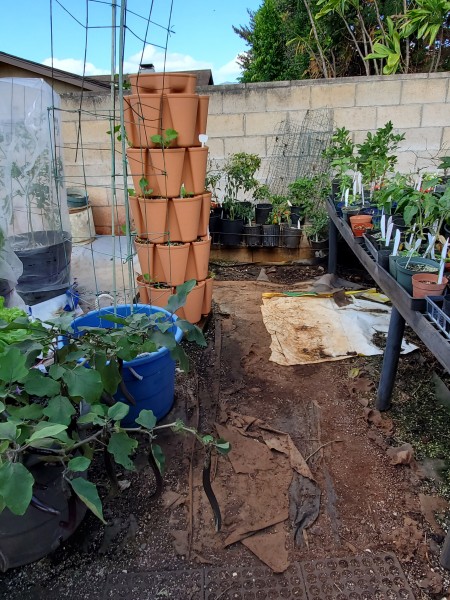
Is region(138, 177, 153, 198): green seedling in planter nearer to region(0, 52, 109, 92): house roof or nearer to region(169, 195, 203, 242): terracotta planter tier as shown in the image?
region(169, 195, 203, 242): terracotta planter tier

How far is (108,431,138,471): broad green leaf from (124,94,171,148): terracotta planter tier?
158 cm

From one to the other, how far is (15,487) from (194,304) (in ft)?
5.83

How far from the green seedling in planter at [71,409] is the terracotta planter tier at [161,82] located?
1.38 metres

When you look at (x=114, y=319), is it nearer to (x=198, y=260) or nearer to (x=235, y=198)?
(x=198, y=260)

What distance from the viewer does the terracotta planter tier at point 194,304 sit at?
2541mm

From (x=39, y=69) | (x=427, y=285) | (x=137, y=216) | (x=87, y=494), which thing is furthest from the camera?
(x=39, y=69)

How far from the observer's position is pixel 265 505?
1.47 meters

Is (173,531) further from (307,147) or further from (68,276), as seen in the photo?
(307,147)

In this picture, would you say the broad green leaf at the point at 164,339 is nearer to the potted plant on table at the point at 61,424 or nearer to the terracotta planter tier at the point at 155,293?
the potted plant on table at the point at 61,424

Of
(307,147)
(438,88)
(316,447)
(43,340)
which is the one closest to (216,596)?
(316,447)

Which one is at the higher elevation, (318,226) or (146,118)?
(146,118)

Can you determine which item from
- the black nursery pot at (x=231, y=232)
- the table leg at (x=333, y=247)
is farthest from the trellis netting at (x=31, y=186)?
the table leg at (x=333, y=247)

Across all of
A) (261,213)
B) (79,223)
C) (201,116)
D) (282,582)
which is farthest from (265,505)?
(79,223)

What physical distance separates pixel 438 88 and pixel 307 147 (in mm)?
1368
